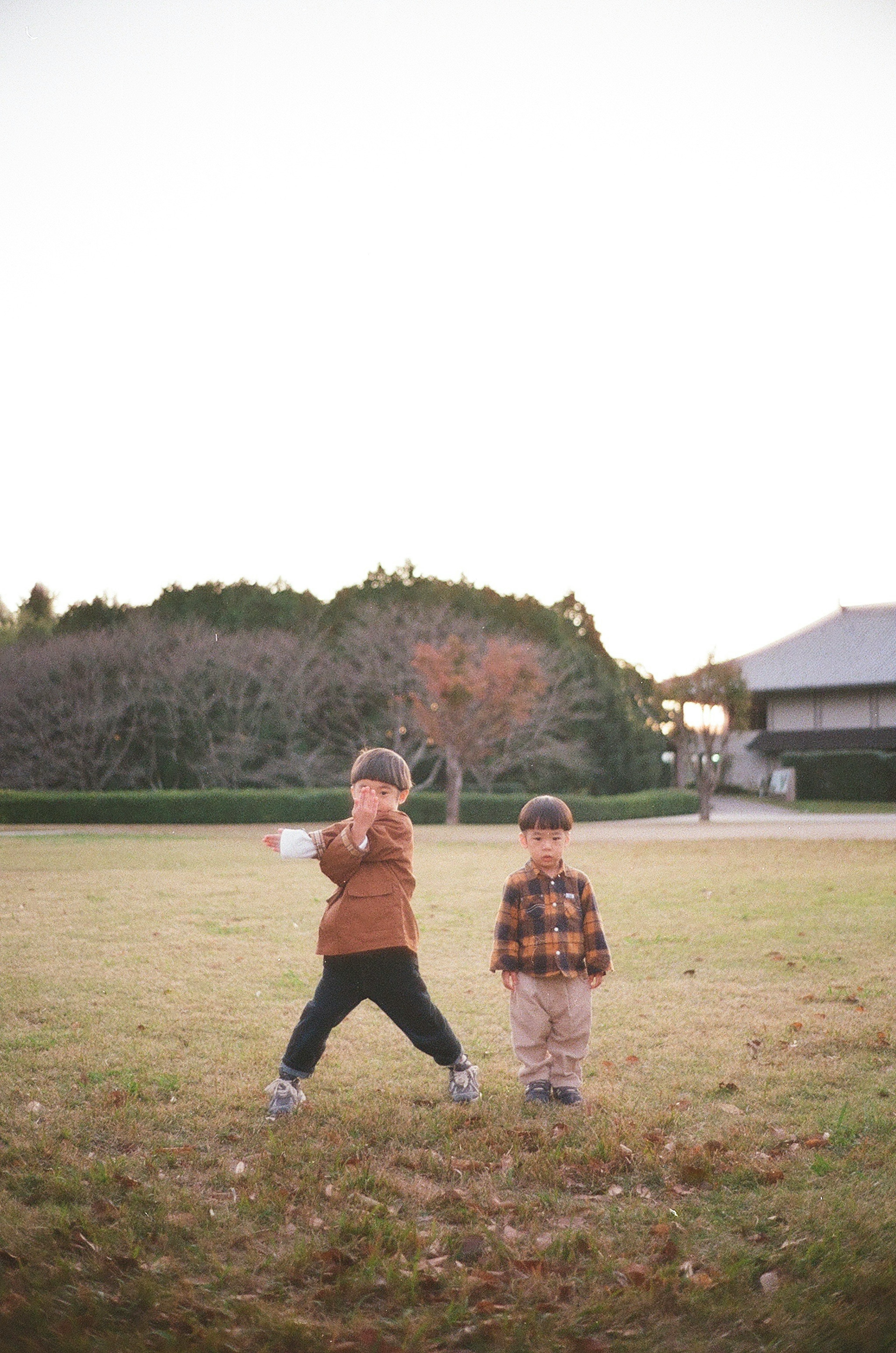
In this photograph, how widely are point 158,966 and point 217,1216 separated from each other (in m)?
3.82

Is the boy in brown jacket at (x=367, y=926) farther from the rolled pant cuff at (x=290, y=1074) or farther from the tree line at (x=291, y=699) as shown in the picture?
the tree line at (x=291, y=699)

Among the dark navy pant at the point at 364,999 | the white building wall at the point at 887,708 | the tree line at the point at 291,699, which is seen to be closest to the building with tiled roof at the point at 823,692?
the white building wall at the point at 887,708

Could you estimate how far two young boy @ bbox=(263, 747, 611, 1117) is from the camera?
11.1ft

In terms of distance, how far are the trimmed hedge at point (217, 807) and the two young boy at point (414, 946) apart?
794 inches

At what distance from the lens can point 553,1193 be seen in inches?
115

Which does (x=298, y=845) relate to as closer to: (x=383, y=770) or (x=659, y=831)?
(x=383, y=770)


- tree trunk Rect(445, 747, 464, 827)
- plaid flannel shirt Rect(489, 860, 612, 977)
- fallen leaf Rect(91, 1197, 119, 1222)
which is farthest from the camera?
tree trunk Rect(445, 747, 464, 827)

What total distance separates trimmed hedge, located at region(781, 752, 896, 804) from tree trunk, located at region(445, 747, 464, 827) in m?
15.5

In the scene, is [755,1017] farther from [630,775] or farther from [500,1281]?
[630,775]

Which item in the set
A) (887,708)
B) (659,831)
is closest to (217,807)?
(659,831)

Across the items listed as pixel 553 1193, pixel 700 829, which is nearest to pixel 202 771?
pixel 700 829

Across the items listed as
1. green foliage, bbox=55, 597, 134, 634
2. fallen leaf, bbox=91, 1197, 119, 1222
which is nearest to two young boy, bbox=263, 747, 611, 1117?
fallen leaf, bbox=91, 1197, 119, 1222

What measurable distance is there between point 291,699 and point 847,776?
1953cm

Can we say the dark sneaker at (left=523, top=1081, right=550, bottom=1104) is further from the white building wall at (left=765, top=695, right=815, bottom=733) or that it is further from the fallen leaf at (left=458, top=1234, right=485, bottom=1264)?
the white building wall at (left=765, top=695, right=815, bottom=733)
